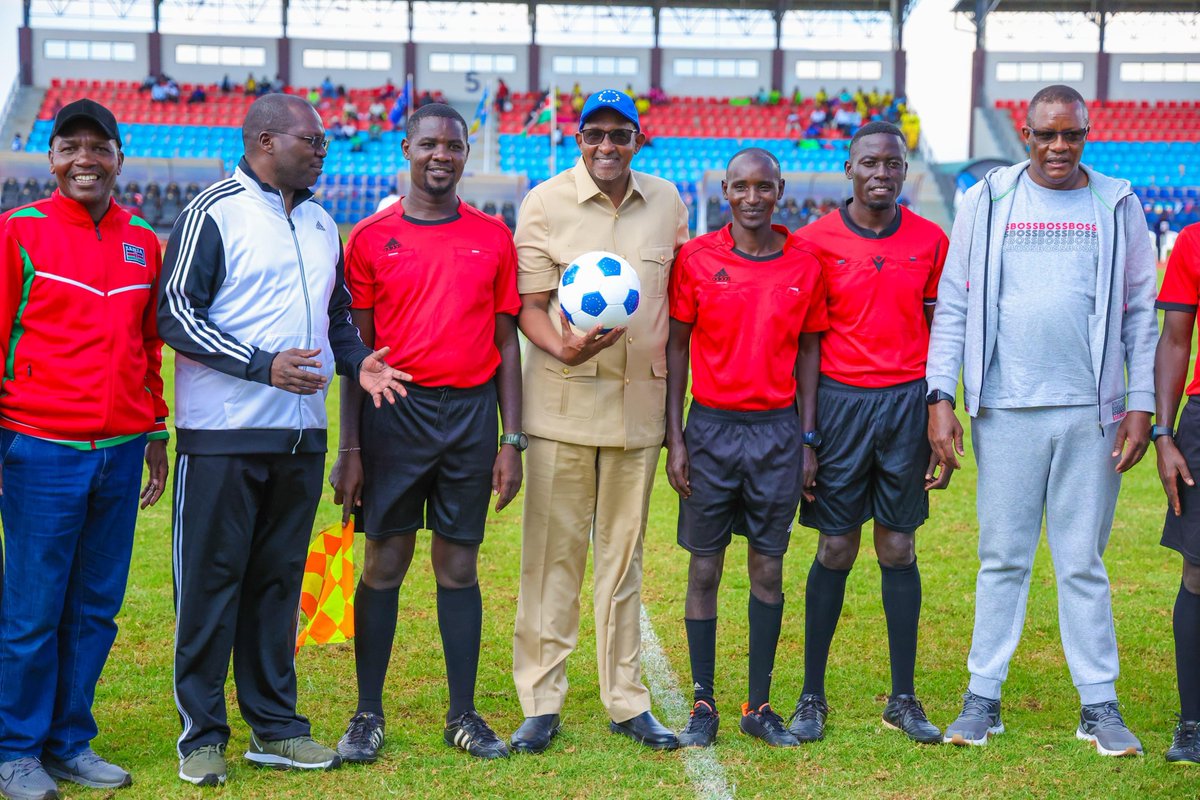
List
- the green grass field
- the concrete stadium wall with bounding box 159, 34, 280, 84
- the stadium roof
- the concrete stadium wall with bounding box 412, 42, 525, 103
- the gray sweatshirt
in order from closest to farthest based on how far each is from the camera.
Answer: the green grass field
the gray sweatshirt
the stadium roof
the concrete stadium wall with bounding box 412, 42, 525, 103
the concrete stadium wall with bounding box 159, 34, 280, 84

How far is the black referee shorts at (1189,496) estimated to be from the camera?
429 cm

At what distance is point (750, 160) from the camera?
447 cm

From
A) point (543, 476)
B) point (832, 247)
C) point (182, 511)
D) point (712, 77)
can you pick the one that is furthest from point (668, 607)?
point (712, 77)

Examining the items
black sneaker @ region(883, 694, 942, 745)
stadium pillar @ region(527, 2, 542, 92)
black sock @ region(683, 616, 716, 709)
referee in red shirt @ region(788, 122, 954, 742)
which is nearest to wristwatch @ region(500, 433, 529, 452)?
black sock @ region(683, 616, 716, 709)

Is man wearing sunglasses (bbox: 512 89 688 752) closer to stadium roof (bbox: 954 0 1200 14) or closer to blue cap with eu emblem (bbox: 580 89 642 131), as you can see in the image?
blue cap with eu emblem (bbox: 580 89 642 131)

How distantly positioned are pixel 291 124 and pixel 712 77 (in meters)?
40.1

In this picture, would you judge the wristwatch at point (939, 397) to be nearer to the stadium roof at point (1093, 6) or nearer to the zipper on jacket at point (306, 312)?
the zipper on jacket at point (306, 312)

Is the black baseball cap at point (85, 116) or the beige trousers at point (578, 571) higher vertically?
the black baseball cap at point (85, 116)

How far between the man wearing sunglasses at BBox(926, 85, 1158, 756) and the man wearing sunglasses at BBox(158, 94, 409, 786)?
210cm

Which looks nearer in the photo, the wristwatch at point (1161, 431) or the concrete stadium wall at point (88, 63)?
the wristwatch at point (1161, 431)

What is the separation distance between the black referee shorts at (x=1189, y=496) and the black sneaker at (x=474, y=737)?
2540mm

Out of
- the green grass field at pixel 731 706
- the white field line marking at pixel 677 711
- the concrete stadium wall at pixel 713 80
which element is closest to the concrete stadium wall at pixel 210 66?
the concrete stadium wall at pixel 713 80

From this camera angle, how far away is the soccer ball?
4141mm

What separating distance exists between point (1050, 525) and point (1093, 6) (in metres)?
42.3
